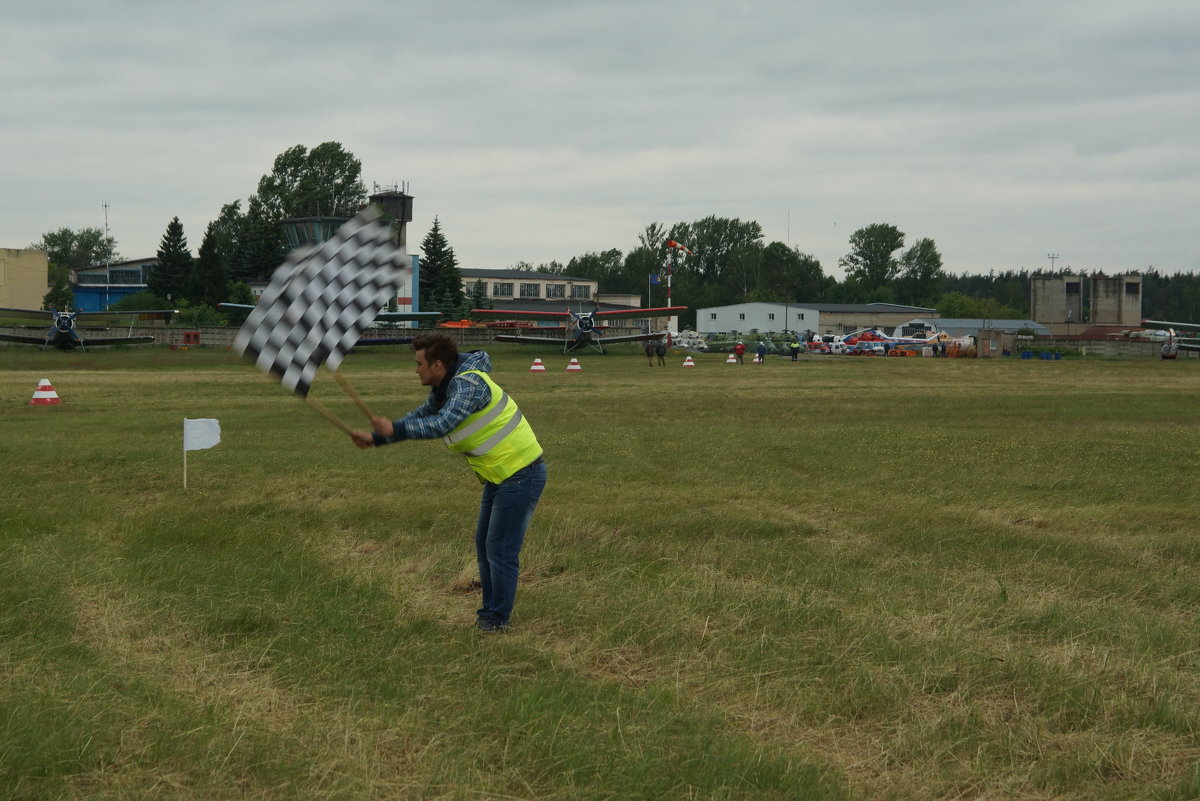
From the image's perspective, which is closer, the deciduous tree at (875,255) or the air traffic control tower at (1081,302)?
the air traffic control tower at (1081,302)

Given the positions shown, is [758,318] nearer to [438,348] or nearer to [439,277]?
[439,277]

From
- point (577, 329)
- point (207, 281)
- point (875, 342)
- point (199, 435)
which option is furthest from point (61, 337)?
point (875, 342)

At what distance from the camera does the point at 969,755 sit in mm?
5152

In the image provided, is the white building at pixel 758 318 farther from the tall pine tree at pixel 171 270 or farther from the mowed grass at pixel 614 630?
the mowed grass at pixel 614 630

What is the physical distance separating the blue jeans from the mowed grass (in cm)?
32

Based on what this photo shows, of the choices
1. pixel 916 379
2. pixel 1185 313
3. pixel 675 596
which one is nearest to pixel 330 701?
pixel 675 596

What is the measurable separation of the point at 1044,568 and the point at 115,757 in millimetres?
7199

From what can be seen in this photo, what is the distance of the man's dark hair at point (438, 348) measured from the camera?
23.4 ft

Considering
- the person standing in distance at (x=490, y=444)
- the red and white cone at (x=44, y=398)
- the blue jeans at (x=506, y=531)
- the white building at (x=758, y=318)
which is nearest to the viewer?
the person standing in distance at (x=490, y=444)

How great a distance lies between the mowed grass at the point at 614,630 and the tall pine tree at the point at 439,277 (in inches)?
2710

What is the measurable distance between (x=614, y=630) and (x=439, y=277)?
8179 cm

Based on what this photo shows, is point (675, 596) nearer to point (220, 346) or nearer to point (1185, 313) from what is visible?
point (220, 346)

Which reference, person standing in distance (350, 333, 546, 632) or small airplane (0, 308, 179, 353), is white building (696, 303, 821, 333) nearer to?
small airplane (0, 308, 179, 353)

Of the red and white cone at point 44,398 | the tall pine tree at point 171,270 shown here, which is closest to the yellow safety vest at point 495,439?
the red and white cone at point 44,398
